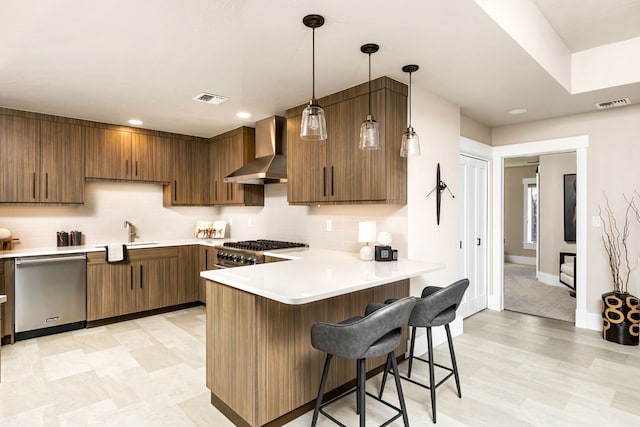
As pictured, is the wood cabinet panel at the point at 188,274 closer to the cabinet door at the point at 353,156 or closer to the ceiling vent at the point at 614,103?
the cabinet door at the point at 353,156

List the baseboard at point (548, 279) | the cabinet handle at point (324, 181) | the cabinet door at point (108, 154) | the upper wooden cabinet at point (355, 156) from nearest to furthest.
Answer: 1. the upper wooden cabinet at point (355, 156)
2. the cabinet handle at point (324, 181)
3. the cabinet door at point (108, 154)
4. the baseboard at point (548, 279)

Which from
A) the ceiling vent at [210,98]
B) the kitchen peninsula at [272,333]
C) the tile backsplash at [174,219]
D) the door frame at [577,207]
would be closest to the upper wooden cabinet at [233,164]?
the tile backsplash at [174,219]

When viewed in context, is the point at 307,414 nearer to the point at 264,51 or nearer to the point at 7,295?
the point at 264,51

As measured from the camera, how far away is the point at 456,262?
368 cm

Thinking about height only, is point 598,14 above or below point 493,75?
above

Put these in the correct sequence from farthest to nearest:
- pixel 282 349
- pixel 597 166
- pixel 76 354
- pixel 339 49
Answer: pixel 597 166
pixel 76 354
pixel 339 49
pixel 282 349

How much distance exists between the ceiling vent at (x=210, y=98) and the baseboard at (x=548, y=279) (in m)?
6.22

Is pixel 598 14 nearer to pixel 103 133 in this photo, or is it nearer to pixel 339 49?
pixel 339 49

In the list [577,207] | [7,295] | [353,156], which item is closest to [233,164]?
[353,156]

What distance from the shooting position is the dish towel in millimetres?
4055

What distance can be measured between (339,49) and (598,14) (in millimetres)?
1892

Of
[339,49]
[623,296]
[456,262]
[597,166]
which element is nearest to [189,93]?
[339,49]

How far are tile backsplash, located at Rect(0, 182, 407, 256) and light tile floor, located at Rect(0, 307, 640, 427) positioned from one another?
126 cm

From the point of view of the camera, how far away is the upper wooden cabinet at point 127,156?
14.2 feet
